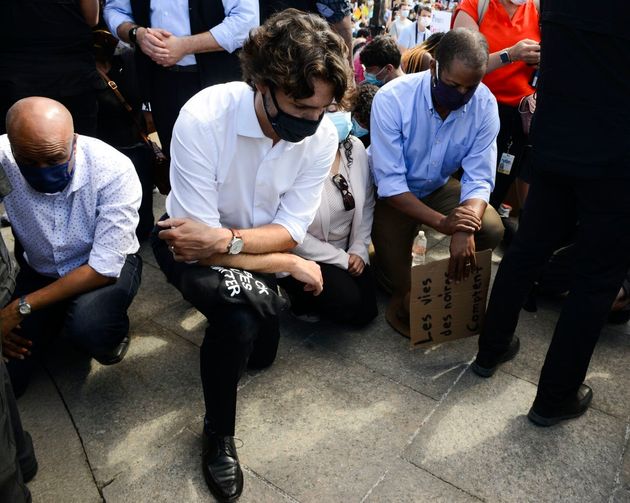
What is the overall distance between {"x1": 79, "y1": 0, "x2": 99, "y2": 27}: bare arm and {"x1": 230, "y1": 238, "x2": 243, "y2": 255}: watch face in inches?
72.3

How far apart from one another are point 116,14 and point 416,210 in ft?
6.85

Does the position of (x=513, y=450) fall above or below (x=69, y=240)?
below

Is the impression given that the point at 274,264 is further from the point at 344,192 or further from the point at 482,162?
the point at 482,162

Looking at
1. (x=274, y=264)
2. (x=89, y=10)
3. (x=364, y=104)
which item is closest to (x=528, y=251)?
(x=274, y=264)

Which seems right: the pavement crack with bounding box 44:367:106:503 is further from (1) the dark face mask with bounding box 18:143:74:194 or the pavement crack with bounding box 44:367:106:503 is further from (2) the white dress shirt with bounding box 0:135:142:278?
(1) the dark face mask with bounding box 18:143:74:194

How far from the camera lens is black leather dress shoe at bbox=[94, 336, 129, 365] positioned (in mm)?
2561

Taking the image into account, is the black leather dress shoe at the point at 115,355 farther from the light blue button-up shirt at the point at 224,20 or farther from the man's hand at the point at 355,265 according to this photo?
the light blue button-up shirt at the point at 224,20

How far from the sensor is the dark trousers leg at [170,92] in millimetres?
3299

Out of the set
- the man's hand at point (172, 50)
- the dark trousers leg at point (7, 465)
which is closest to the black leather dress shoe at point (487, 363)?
the dark trousers leg at point (7, 465)

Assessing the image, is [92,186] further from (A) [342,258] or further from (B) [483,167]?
(B) [483,167]

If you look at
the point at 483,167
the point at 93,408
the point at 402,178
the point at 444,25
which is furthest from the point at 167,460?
the point at 444,25

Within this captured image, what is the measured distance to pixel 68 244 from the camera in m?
2.46

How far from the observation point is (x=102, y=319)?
8.05 feet

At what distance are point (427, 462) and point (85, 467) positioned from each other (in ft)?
4.28
